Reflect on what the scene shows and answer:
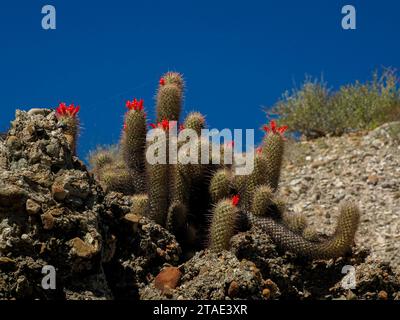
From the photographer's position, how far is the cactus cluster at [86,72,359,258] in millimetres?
6180

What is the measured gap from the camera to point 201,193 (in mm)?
6516

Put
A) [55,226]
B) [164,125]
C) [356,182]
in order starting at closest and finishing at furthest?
[55,226]
[164,125]
[356,182]

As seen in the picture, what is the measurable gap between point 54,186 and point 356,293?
288 cm

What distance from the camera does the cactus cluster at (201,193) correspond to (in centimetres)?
618

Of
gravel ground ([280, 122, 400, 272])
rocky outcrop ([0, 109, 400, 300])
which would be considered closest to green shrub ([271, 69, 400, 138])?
gravel ground ([280, 122, 400, 272])

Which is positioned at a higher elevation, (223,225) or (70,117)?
(70,117)

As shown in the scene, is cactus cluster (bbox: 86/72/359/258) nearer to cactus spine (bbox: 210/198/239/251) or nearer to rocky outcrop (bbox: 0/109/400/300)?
cactus spine (bbox: 210/198/239/251)

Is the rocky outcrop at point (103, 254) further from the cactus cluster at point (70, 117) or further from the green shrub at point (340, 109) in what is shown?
the green shrub at point (340, 109)

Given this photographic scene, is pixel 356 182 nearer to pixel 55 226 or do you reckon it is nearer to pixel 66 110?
pixel 66 110

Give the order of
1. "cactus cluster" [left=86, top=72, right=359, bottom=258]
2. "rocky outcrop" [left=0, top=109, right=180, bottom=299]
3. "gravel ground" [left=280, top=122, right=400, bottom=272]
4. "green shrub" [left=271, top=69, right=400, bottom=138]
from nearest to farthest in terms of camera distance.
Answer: "rocky outcrop" [left=0, top=109, right=180, bottom=299]
"cactus cluster" [left=86, top=72, right=359, bottom=258]
"gravel ground" [left=280, top=122, right=400, bottom=272]
"green shrub" [left=271, top=69, right=400, bottom=138]

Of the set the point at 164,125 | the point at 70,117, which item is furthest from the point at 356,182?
the point at 70,117

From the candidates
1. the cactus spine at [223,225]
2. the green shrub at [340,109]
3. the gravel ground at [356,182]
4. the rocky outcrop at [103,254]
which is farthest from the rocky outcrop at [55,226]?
the green shrub at [340,109]
